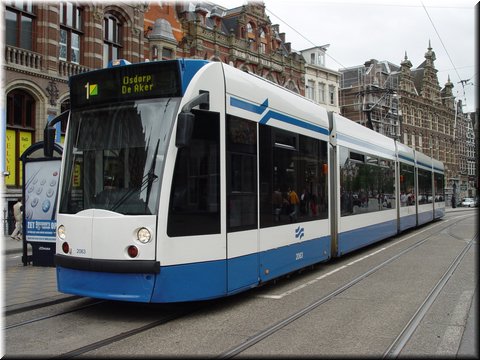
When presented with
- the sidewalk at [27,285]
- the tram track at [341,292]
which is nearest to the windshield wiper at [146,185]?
the tram track at [341,292]

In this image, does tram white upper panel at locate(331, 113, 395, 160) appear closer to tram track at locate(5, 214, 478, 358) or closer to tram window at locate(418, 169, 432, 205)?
tram track at locate(5, 214, 478, 358)

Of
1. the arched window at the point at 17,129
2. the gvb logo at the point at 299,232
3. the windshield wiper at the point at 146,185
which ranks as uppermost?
the arched window at the point at 17,129

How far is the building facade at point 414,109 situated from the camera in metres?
62.2

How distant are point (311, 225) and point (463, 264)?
Answer: 3980 mm

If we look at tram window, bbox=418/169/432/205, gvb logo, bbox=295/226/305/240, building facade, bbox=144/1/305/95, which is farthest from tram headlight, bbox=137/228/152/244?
building facade, bbox=144/1/305/95

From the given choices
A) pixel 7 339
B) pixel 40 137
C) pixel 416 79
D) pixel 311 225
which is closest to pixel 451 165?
pixel 416 79

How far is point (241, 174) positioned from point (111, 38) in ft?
74.8

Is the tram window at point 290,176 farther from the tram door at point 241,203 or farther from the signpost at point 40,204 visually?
the signpost at point 40,204

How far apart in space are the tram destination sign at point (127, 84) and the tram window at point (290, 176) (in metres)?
1.77

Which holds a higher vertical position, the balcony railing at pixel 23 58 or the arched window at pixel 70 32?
the arched window at pixel 70 32

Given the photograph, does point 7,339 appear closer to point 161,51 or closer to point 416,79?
point 161,51

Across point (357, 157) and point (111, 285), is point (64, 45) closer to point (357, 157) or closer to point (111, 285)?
point (357, 157)

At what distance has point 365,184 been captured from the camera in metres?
12.3

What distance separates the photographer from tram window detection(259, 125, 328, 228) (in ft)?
23.7
